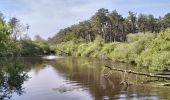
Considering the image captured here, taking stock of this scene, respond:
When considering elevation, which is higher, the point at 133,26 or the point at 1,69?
the point at 133,26

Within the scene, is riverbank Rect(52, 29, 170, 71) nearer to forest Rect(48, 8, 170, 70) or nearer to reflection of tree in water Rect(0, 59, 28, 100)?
forest Rect(48, 8, 170, 70)

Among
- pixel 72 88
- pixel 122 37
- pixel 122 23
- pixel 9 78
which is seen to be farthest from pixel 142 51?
pixel 122 37

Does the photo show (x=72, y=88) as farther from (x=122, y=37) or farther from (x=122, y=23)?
(x=122, y=37)

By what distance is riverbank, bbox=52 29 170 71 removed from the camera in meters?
61.1

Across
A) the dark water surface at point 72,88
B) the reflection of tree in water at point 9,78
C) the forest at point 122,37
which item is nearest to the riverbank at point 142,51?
the forest at point 122,37

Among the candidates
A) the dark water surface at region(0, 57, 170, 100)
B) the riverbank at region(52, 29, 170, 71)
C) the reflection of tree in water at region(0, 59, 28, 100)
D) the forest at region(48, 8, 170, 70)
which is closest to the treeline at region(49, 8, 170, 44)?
the forest at region(48, 8, 170, 70)

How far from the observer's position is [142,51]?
8031cm

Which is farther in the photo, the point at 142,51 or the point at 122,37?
the point at 122,37

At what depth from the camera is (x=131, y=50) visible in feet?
278

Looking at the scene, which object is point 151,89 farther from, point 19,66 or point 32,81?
point 32,81

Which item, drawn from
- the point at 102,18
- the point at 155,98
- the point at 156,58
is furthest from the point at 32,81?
the point at 102,18

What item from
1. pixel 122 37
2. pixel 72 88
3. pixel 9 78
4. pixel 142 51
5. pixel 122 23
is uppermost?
pixel 122 23

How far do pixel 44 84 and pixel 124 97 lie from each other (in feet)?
58.7

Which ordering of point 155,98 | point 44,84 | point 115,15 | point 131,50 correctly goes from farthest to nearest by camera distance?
point 115,15, point 131,50, point 44,84, point 155,98
